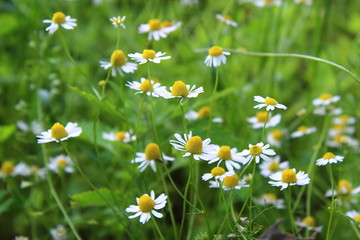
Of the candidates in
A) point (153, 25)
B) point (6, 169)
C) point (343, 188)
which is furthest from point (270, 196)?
point (6, 169)

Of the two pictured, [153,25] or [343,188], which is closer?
[343,188]

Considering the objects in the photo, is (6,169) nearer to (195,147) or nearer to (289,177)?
(195,147)

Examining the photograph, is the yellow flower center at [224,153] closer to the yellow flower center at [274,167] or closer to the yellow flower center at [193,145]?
the yellow flower center at [193,145]

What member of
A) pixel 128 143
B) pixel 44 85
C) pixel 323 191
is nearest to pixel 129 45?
pixel 44 85

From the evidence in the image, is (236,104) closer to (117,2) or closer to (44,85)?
(44,85)

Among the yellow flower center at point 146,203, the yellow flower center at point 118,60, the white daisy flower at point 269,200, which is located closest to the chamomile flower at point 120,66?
the yellow flower center at point 118,60

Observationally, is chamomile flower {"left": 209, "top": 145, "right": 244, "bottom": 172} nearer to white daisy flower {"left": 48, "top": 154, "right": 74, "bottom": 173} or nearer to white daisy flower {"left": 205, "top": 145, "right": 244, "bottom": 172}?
white daisy flower {"left": 205, "top": 145, "right": 244, "bottom": 172}
